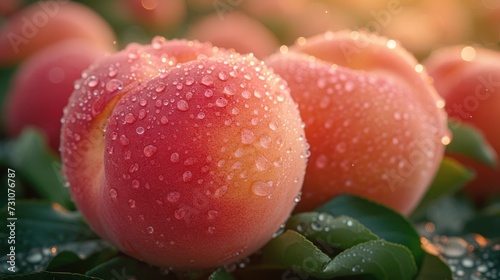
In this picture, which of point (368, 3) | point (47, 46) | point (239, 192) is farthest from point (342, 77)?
point (368, 3)

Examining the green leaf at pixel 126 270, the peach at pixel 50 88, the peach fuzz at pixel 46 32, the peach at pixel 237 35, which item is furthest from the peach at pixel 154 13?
the green leaf at pixel 126 270

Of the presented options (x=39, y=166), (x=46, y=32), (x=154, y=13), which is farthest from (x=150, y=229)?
(x=154, y=13)

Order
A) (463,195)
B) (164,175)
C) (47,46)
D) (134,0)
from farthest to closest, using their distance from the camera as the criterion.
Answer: (134,0) < (47,46) < (463,195) < (164,175)

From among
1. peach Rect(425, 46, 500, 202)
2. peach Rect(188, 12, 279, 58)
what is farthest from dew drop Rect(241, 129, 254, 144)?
peach Rect(188, 12, 279, 58)

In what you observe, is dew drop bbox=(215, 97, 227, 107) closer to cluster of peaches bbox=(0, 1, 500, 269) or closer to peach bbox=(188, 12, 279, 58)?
cluster of peaches bbox=(0, 1, 500, 269)

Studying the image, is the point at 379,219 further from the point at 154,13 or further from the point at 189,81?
the point at 154,13

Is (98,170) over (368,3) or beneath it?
beneath

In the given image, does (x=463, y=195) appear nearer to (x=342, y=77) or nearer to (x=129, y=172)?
(x=342, y=77)
